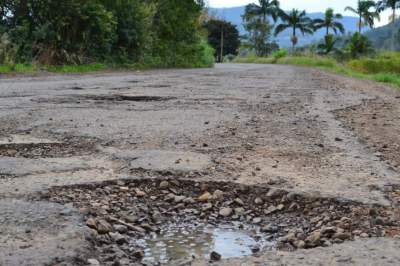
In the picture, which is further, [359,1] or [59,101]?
[359,1]

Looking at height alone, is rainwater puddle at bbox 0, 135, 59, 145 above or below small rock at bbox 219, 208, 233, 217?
above

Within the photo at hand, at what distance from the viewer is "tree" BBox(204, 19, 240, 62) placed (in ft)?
187

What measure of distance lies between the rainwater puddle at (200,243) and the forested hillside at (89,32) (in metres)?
13.5

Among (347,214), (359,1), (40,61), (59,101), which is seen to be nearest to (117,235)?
(347,214)

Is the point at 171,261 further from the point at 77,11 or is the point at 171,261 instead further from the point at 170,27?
the point at 170,27

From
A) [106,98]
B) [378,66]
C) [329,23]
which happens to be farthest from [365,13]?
[106,98]

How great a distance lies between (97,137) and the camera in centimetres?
446

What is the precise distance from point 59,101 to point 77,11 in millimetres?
10771

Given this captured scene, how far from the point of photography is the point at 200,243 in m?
2.24

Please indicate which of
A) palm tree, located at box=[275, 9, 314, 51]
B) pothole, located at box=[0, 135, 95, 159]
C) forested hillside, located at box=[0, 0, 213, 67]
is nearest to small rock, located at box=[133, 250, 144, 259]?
pothole, located at box=[0, 135, 95, 159]

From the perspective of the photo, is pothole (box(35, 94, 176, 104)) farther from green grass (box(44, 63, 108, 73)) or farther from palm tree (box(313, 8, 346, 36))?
palm tree (box(313, 8, 346, 36))

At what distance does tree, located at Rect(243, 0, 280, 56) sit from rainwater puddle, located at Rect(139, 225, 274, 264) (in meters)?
56.5

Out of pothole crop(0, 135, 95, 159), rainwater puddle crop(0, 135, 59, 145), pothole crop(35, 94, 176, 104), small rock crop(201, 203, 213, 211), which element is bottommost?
small rock crop(201, 203, 213, 211)

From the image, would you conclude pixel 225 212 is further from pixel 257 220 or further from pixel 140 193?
pixel 140 193
